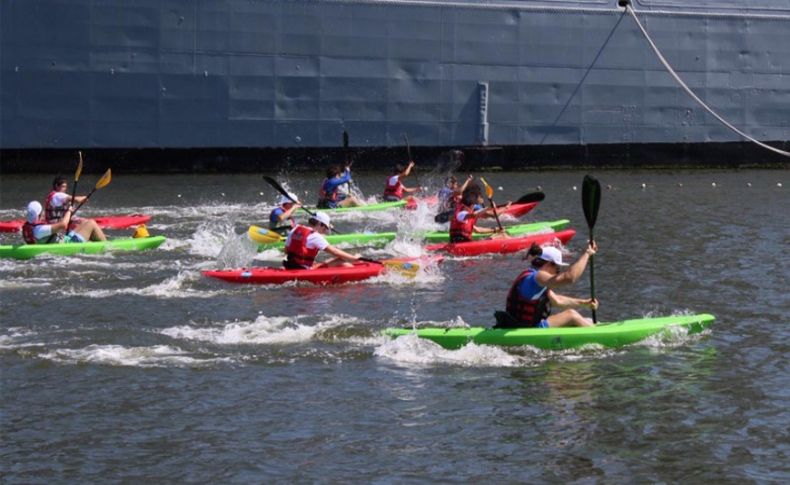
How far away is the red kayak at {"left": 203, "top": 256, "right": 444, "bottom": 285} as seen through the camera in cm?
1884

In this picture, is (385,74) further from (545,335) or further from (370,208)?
(545,335)

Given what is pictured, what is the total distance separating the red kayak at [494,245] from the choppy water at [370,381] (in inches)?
13.3

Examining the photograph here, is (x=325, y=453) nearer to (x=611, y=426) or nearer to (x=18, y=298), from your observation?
(x=611, y=426)

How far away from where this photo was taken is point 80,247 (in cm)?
2184

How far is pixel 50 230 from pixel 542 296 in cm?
1054

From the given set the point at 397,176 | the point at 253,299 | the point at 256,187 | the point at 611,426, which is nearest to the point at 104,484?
the point at 611,426

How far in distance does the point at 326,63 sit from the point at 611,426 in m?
24.7

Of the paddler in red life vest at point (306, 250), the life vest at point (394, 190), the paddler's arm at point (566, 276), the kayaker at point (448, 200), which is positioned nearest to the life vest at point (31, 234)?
the paddler in red life vest at point (306, 250)

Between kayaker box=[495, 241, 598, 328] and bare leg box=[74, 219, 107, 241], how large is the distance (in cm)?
1009

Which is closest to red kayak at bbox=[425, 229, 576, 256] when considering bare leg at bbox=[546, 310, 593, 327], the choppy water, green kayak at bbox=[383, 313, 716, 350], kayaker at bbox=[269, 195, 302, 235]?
the choppy water

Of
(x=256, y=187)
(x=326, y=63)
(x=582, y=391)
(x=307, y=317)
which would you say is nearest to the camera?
(x=582, y=391)

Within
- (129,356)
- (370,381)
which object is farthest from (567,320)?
(129,356)

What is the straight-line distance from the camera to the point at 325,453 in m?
11.0

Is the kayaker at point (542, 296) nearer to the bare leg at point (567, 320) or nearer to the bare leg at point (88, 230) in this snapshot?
the bare leg at point (567, 320)
